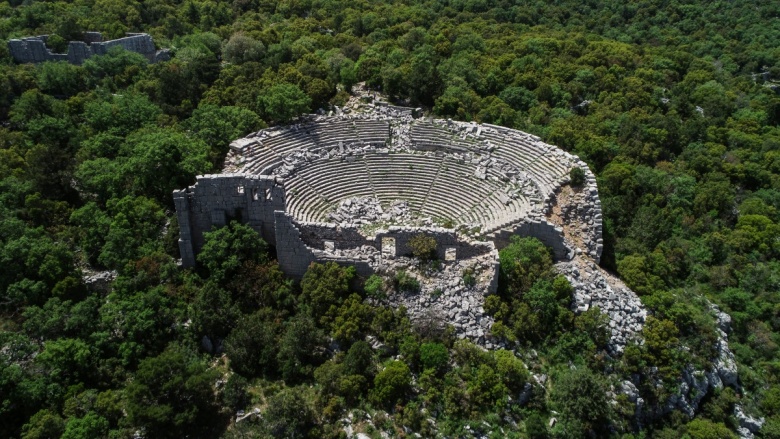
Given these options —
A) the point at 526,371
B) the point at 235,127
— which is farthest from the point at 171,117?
the point at 526,371

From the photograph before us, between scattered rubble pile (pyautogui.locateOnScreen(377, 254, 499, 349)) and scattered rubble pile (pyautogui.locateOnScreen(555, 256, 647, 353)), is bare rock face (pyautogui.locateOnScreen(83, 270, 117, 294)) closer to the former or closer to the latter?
scattered rubble pile (pyautogui.locateOnScreen(377, 254, 499, 349))

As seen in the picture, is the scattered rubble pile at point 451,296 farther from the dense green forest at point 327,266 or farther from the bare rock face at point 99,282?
the bare rock face at point 99,282

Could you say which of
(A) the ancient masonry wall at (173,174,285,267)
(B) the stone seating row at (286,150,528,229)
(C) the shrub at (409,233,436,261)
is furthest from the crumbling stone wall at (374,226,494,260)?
(A) the ancient masonry wall at (173,174,285,267)

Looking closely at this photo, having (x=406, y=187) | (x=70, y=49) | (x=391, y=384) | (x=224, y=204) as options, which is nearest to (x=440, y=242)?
(x=406, y=187)

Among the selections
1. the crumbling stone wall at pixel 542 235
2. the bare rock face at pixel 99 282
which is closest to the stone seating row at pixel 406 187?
the crumbling stone wall at pixel 542 235

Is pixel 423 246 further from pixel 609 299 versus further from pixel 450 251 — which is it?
pixel 609 299

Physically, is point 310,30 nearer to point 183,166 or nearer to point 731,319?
point 183,166
